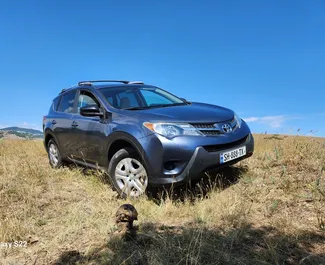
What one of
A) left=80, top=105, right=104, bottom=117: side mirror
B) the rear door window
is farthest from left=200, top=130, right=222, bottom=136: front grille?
the rear door window

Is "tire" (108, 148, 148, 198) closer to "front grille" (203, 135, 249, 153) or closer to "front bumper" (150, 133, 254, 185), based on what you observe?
"front bumper" (150, 133, 254, 185)

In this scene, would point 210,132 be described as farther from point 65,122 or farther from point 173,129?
point 65,122

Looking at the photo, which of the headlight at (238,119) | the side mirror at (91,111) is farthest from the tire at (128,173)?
the headlight at (238,119)

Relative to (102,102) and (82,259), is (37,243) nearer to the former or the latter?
(82,259)

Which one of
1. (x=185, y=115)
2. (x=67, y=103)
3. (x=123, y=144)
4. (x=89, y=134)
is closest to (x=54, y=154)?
(x=67, y=103)

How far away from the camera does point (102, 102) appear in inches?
202

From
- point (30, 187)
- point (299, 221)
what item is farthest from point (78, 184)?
point (299, 221)

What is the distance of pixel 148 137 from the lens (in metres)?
4.09

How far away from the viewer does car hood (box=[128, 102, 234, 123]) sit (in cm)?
418

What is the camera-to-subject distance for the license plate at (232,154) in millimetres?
4169

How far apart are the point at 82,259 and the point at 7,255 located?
0.89 m

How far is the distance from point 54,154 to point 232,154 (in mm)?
4381

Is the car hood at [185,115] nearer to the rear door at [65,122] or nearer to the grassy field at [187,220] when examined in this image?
the grassy field at [187,220]

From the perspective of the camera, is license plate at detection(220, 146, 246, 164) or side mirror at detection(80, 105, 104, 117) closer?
license plate at detection(220, 146, 246, 164)
